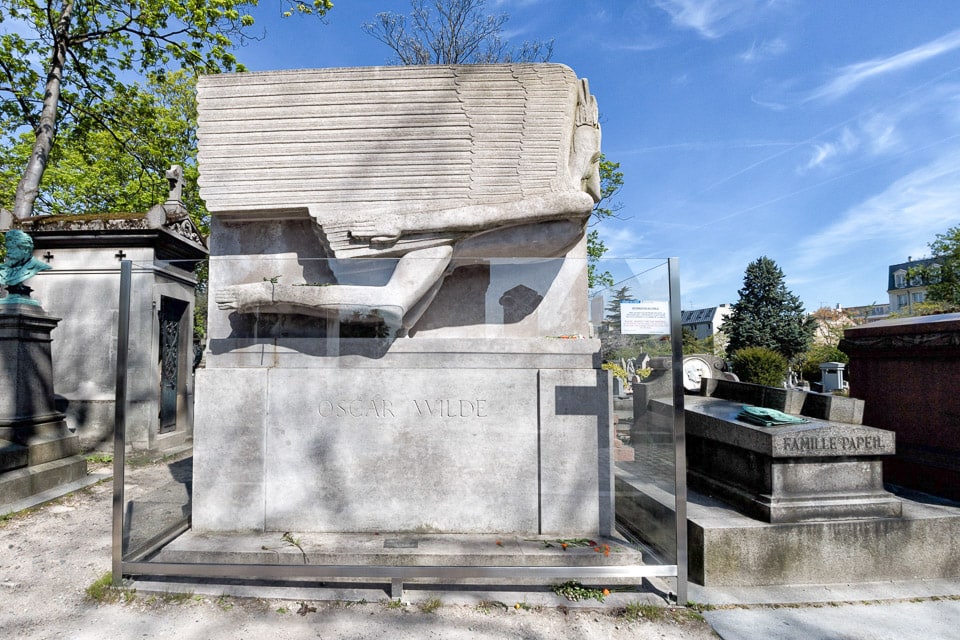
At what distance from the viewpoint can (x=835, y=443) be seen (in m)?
4.06

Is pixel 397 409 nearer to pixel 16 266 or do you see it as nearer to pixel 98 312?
pixel 16 266

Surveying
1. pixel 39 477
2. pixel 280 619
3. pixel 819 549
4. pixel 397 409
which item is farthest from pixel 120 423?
pixel 819 549

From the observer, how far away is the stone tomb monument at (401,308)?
4.21 m

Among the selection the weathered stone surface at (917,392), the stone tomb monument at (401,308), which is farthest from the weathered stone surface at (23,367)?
the weathered stone surface at (917,392)

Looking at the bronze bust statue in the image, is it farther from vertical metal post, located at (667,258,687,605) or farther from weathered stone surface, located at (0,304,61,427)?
vertical metal post, located at (667,258,687,605)

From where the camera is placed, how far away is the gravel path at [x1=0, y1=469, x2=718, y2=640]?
3141 millimetres

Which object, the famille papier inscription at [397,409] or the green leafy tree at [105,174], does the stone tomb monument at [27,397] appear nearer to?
the famille papier inscription at [397,409]

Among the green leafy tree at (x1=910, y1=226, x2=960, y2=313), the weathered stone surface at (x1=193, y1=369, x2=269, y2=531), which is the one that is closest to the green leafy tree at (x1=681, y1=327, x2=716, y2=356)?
the weathered stone surface at (x1=193, y1=369, x2=269, y2=531)

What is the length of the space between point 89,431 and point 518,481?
929 centimetres

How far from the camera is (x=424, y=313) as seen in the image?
480cm

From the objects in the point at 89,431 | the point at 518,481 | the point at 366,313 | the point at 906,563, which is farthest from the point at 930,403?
the point at 89,431

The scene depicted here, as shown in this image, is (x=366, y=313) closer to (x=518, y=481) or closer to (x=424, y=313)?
(x=424, y=313)

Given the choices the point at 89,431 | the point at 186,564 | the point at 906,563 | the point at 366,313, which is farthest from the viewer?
the point at 89,431

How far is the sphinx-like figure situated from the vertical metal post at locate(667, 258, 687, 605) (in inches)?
46.3
